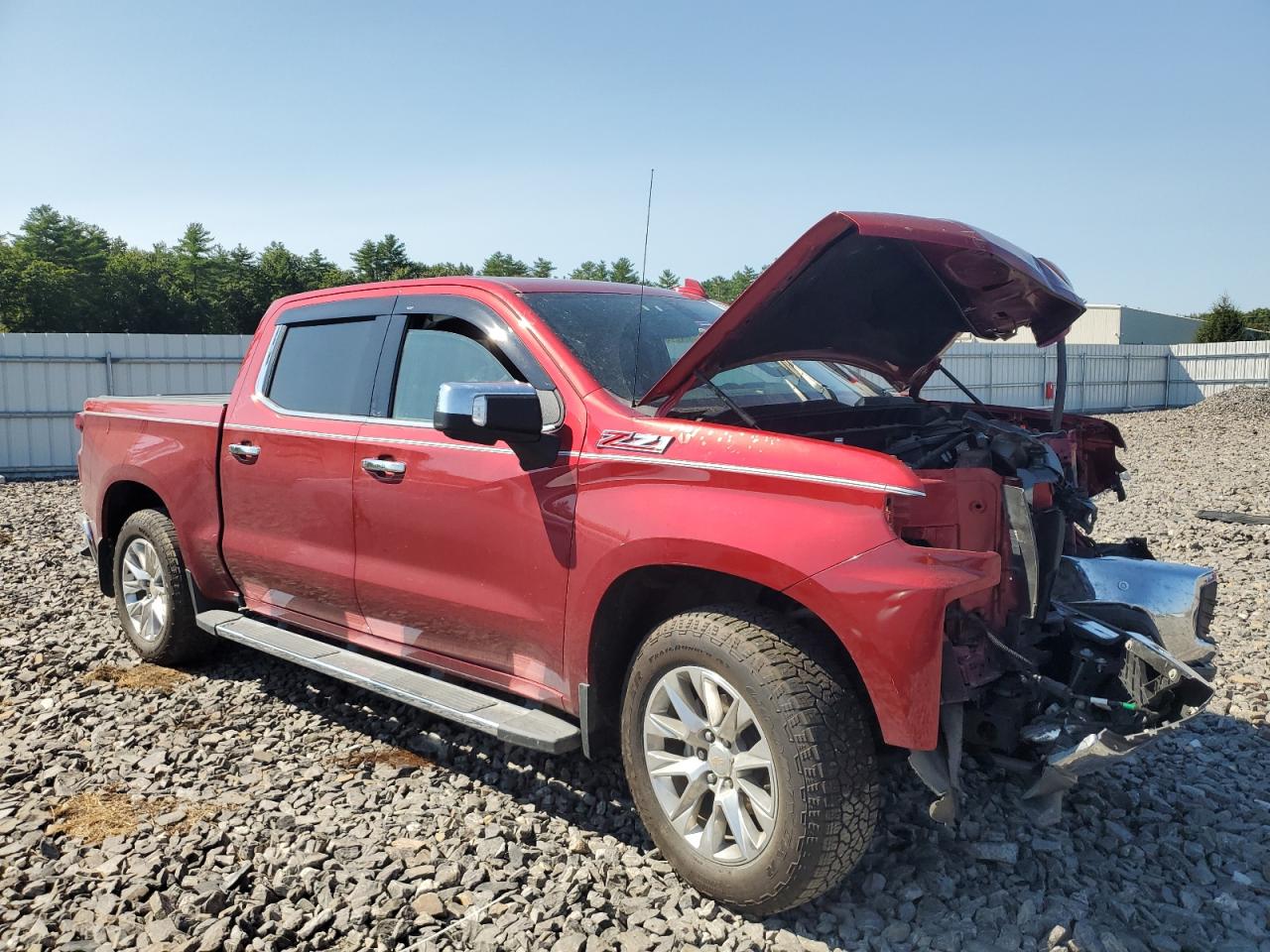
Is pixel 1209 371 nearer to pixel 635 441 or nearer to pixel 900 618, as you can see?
pixel 635 441

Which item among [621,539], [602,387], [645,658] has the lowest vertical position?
[645,658]

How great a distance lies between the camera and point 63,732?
14.7 ft

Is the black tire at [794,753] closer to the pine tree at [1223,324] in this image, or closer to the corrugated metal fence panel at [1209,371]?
the corrugated metal fence panel at [1209,371]

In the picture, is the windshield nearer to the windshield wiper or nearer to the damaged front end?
the windshield wiper

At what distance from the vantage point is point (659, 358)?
3.74 meters

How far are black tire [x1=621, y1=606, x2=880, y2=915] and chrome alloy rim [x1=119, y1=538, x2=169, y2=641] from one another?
3.47m

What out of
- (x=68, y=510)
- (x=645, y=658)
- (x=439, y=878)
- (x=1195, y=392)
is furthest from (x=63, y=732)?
(x=1195, y=392)

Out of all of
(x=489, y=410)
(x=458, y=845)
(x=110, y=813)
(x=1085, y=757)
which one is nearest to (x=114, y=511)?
(x=110, y=813)

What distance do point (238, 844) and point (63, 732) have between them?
1.61 metres

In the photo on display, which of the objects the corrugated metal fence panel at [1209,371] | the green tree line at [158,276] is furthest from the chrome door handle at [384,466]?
the green tree line at [158,276]

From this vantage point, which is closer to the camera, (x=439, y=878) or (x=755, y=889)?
(x=755, y=889)

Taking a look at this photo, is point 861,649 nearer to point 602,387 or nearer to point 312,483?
point 602,387

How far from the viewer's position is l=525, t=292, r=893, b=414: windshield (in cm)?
352

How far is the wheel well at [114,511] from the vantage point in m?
5.59
